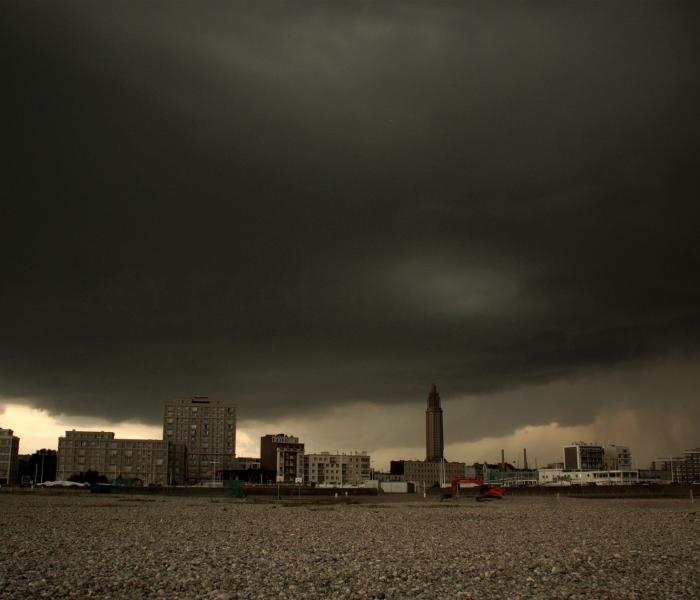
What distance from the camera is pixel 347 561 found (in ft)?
92.7

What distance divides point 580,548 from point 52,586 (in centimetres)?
2228

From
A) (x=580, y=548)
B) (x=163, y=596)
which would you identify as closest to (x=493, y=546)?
(x=580, y=548)

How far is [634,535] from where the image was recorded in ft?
131

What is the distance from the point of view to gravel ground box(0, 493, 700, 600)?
2200 centimetres

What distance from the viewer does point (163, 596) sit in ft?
67.4

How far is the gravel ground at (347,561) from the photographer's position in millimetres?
22000

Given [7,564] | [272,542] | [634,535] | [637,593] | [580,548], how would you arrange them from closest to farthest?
[637,593]
[7,564]
[580,548]
[272,542]
[634,535]

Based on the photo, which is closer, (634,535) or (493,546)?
(493,546)

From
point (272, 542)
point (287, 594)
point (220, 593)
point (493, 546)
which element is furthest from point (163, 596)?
point (493, 546)

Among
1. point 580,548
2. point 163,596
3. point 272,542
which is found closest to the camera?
point 163,596

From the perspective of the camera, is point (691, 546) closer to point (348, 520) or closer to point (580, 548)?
point (580, 548)

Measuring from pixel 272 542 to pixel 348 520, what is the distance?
1960cm

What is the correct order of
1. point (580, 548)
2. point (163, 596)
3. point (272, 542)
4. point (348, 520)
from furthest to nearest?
point (348, 520)
point (272, 542)
point (580, 548)
point (163, 596)

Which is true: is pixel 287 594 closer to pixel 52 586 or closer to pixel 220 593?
pixel 220 593
